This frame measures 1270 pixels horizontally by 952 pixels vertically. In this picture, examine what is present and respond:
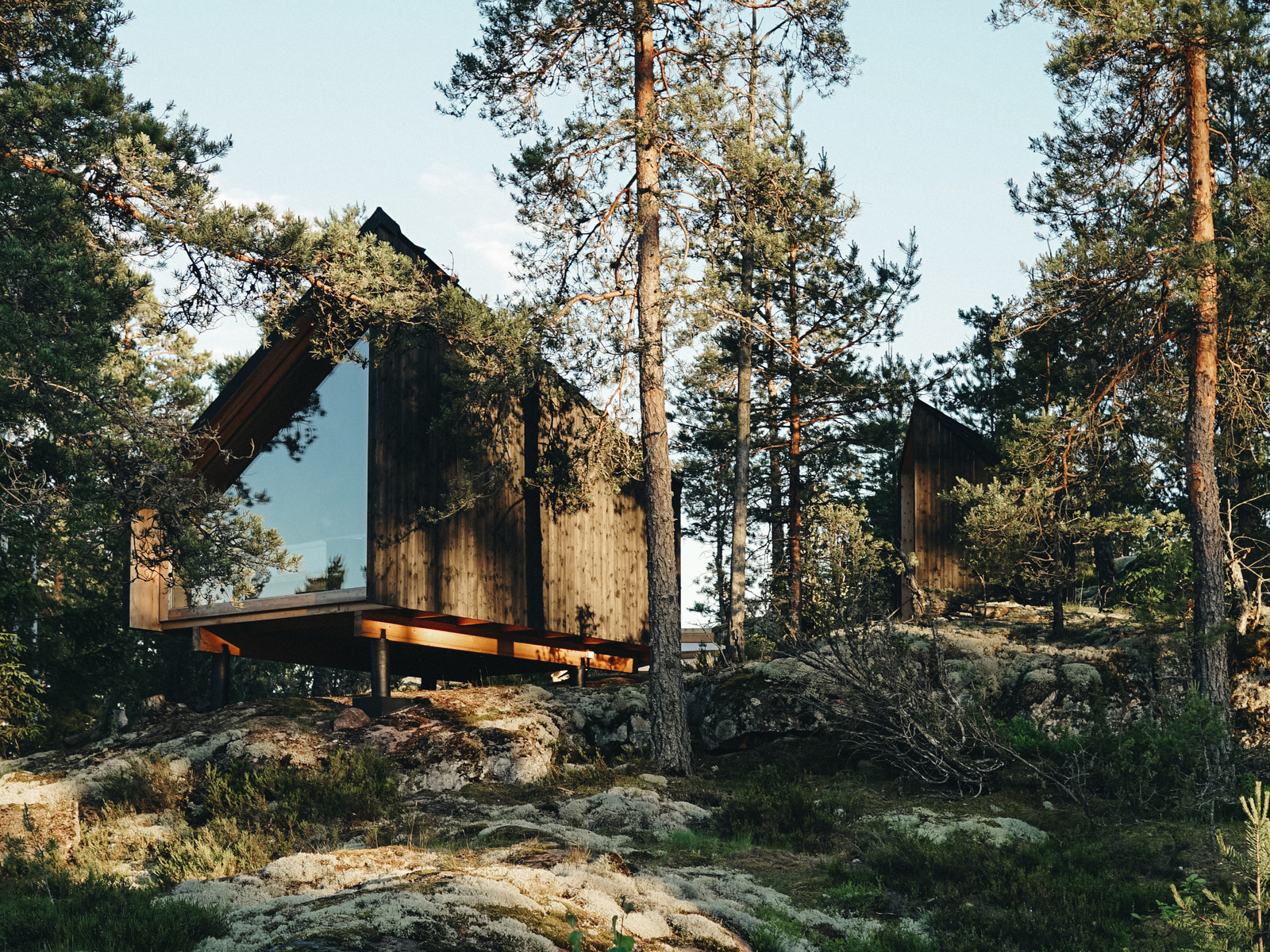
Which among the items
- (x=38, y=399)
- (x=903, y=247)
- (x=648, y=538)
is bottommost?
(x=648, y=538)

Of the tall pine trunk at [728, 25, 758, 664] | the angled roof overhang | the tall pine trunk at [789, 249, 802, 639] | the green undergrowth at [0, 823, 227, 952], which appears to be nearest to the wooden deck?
the angled roof overhang

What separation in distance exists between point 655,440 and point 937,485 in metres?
10.4

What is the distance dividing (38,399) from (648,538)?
7936 mm

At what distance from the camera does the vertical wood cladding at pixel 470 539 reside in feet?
47.0

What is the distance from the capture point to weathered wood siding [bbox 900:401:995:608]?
2288 centimetres

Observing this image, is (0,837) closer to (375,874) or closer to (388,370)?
(375,874)

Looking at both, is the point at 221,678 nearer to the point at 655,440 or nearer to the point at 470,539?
the point at 470,539

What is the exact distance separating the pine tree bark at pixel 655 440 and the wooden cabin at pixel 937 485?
959 cm

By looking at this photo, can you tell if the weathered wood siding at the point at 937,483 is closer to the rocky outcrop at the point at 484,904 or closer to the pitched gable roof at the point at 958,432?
the pitched gable roof at the point at 958,432

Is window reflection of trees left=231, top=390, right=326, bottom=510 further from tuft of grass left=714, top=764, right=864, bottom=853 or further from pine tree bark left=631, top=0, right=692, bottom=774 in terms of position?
tuft of grass left=714, top=764, right=864, bottom=853

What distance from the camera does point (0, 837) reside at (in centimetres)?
950

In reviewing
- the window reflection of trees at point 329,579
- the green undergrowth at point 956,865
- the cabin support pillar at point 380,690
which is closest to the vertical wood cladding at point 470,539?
the window reflection of trees at point 329,579

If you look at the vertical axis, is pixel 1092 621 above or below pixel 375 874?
above

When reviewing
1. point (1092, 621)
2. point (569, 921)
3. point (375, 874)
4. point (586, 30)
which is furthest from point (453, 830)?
point (1092, 621)
